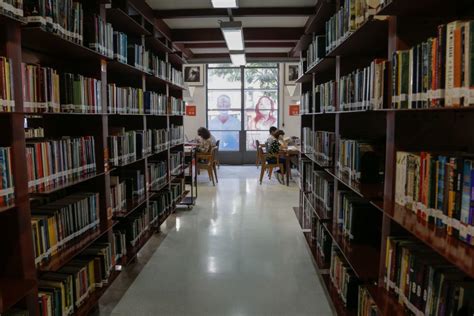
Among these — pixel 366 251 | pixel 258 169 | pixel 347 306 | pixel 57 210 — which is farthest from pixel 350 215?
pixel 258 169

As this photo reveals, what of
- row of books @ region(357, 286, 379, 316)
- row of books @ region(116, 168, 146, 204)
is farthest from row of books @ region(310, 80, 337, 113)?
row of books @ region(116, 168, 146, 204)

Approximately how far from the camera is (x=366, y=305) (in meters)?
2.13

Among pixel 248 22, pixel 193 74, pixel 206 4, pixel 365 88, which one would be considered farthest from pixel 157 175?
pixel 193 74

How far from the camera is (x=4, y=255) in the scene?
193cm

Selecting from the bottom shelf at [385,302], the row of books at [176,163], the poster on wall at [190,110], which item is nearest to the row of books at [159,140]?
the row of books at [176,163]

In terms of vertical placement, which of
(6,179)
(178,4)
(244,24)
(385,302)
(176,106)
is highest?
(244,24)

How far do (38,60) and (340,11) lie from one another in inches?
87.6

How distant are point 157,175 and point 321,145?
2.10 m

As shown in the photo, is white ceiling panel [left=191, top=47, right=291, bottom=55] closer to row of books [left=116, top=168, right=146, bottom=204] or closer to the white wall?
the white wall

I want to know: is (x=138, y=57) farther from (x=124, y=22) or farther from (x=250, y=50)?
(x=250, y=50)

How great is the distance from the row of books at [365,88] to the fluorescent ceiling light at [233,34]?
8.16ft

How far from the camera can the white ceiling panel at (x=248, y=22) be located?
569 cm

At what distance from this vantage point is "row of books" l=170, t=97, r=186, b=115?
5559 mm

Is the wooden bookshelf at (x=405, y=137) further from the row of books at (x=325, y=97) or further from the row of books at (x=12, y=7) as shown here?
the row of books at (x=12, y=7)
